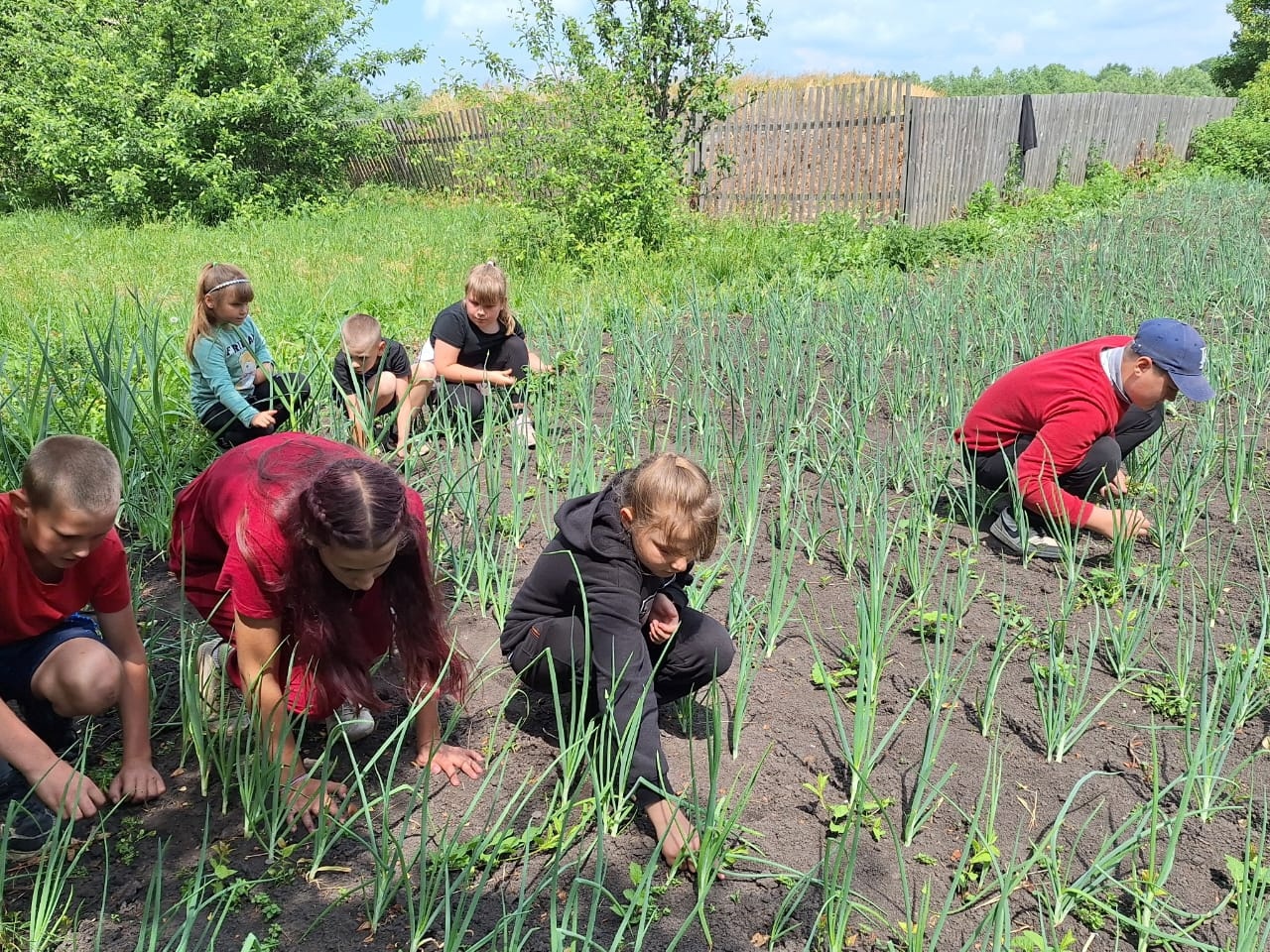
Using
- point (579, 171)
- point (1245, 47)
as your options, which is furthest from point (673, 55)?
point (1245, 47)

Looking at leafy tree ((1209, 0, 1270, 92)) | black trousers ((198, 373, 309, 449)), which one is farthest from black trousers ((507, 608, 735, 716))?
leafy tree ((1209, 0, 1270, 92))

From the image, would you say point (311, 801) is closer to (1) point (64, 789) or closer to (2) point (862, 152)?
(1) point (64, 789)

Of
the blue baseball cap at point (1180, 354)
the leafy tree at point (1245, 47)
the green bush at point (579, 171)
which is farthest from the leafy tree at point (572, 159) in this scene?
the leafy tree at point (1245, 47)

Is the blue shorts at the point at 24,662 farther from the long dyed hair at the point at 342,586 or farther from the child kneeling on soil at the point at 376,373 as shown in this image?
the child kneeling on soil at the point at 376,373

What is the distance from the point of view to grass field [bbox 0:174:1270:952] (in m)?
1.56

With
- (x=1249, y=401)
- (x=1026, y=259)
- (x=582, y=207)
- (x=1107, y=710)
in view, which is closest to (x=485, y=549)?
(x=1107, y=710)

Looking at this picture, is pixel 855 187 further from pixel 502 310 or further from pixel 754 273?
pixel 502 310

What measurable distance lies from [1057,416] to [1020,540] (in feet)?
1.33

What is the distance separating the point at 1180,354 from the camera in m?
2.66

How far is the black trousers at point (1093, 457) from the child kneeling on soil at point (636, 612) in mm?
1403

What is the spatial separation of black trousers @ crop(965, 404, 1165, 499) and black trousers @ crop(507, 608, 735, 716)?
52.6 inches

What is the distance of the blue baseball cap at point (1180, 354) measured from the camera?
2.65 meters

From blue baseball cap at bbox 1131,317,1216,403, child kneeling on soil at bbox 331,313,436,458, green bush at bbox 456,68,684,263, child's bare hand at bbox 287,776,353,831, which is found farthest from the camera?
green bush at bbox 456,68,684,263

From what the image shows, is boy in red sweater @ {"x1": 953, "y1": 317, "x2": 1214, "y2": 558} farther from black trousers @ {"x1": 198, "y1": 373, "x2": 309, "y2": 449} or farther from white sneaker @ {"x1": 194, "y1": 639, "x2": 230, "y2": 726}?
black trousers @ {"x1": 198, "y1": 373, "x2": 309, "y2": 449}
